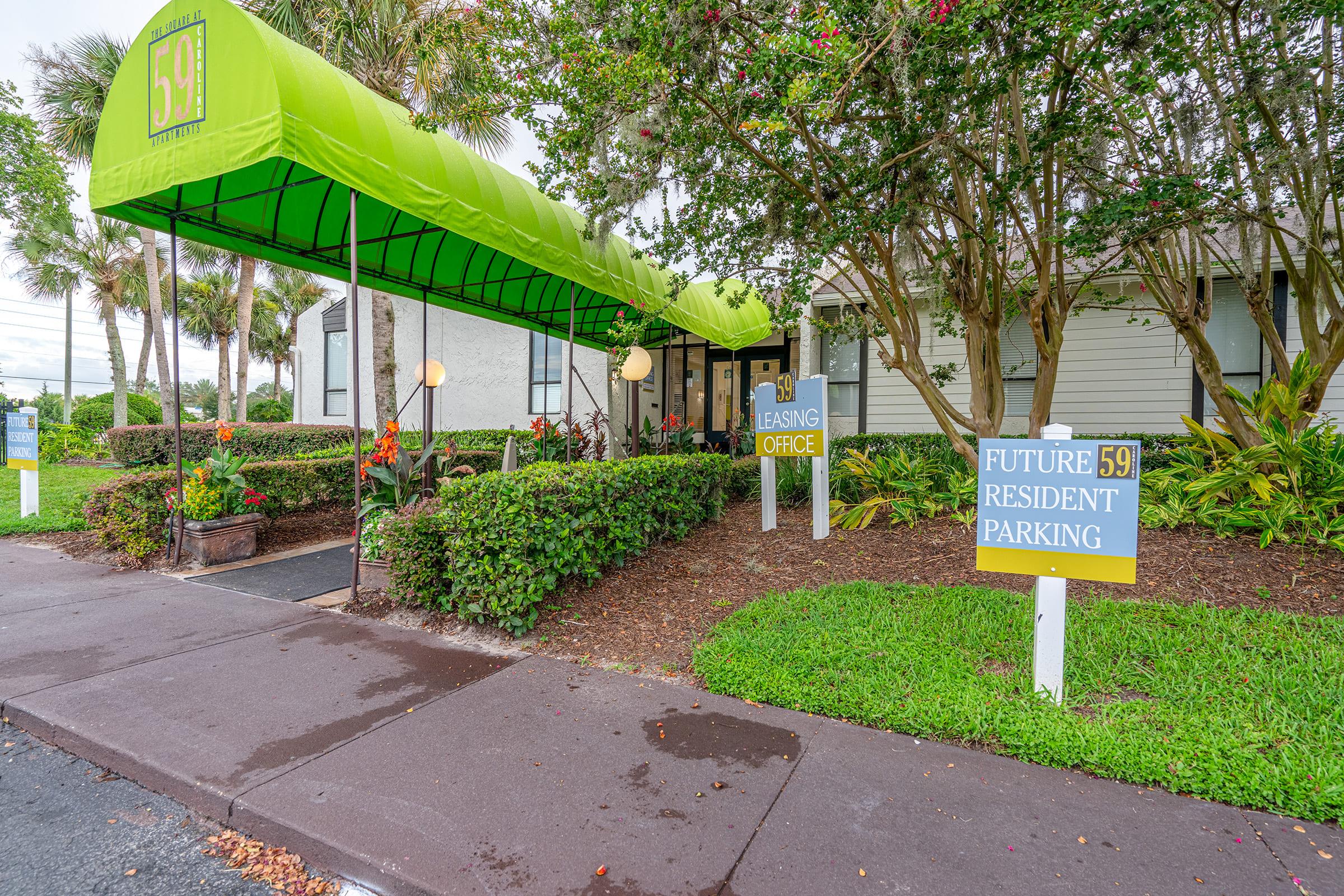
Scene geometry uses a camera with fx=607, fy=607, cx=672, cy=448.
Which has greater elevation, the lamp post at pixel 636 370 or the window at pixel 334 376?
the window at pixel 334 376

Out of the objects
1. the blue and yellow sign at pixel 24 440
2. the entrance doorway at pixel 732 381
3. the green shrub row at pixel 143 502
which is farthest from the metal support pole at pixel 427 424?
the entrance doorway at pixel 732 381

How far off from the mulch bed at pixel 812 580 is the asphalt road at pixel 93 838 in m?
1.93

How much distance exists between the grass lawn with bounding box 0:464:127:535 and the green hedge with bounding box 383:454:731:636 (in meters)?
5.90

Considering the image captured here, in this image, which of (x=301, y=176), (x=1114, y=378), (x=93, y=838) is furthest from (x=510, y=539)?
(x=1114, y=378)

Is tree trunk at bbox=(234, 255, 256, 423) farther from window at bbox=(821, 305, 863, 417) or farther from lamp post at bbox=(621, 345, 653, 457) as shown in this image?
window at bbox=(821, 305, 863, 417)

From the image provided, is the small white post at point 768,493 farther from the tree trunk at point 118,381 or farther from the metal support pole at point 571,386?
the tree trunk at point 118,381

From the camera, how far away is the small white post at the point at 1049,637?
10.1ft

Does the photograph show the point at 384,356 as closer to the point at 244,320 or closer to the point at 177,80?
the point at 177,80

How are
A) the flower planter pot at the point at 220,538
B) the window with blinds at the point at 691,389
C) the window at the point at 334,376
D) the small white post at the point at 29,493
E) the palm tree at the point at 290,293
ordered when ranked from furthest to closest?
the palm tree at the point at 290,293 < the window at the point at 334,376 < the window with blinds at the point at 691,389 < the small white post at the point at 29,493 < the flower planter pot at the point at 220,538

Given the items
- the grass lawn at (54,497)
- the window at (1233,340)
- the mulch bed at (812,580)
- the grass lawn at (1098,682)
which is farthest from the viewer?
the window at (1233,340)

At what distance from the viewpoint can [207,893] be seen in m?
1.97

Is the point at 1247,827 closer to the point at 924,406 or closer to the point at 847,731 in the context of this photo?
the point at 847,731

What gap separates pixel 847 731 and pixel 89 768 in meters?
3.43

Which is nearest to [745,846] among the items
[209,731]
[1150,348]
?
[209,731]
